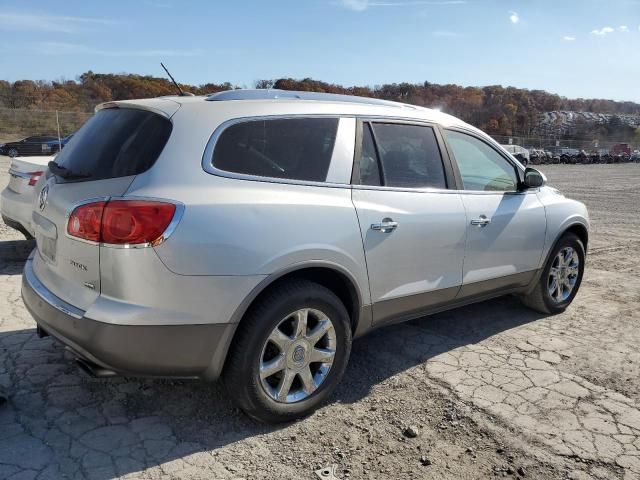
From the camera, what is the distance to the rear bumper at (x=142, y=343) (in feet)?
8.39

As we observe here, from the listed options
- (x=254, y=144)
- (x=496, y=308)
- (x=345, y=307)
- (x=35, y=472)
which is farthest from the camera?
(x=496, y=308)

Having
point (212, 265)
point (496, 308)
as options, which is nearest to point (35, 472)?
point (212, 265)

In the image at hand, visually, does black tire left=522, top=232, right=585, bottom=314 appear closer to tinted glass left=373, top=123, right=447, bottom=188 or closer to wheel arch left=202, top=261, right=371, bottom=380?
tinted glass left=373, top=123, right=447, bottom=188

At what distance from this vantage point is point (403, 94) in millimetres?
73750

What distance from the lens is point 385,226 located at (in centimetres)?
333

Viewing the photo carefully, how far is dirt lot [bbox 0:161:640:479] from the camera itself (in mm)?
2727

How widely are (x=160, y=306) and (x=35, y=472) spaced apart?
96 centimetres

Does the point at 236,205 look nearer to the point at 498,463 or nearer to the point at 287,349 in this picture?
the point at 287,349

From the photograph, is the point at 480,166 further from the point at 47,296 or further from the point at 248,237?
the point at 47,296

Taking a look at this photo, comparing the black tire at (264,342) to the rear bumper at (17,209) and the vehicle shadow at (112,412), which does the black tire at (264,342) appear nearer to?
the vehicle shadow at (112,412)

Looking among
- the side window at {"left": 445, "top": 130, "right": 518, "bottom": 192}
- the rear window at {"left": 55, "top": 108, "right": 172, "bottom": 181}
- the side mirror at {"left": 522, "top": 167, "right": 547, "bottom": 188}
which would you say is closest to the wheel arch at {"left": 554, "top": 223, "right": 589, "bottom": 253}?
the side mirror at {"left": 522, "top": 167, "right": 547, "bottom": 188}

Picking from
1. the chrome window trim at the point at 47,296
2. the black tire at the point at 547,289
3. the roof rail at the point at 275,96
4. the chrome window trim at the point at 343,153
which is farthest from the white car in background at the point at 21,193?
the black tire at the point at 547,289

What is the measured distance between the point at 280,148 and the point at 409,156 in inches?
41.8

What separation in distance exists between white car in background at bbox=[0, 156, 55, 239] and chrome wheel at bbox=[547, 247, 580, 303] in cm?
515
